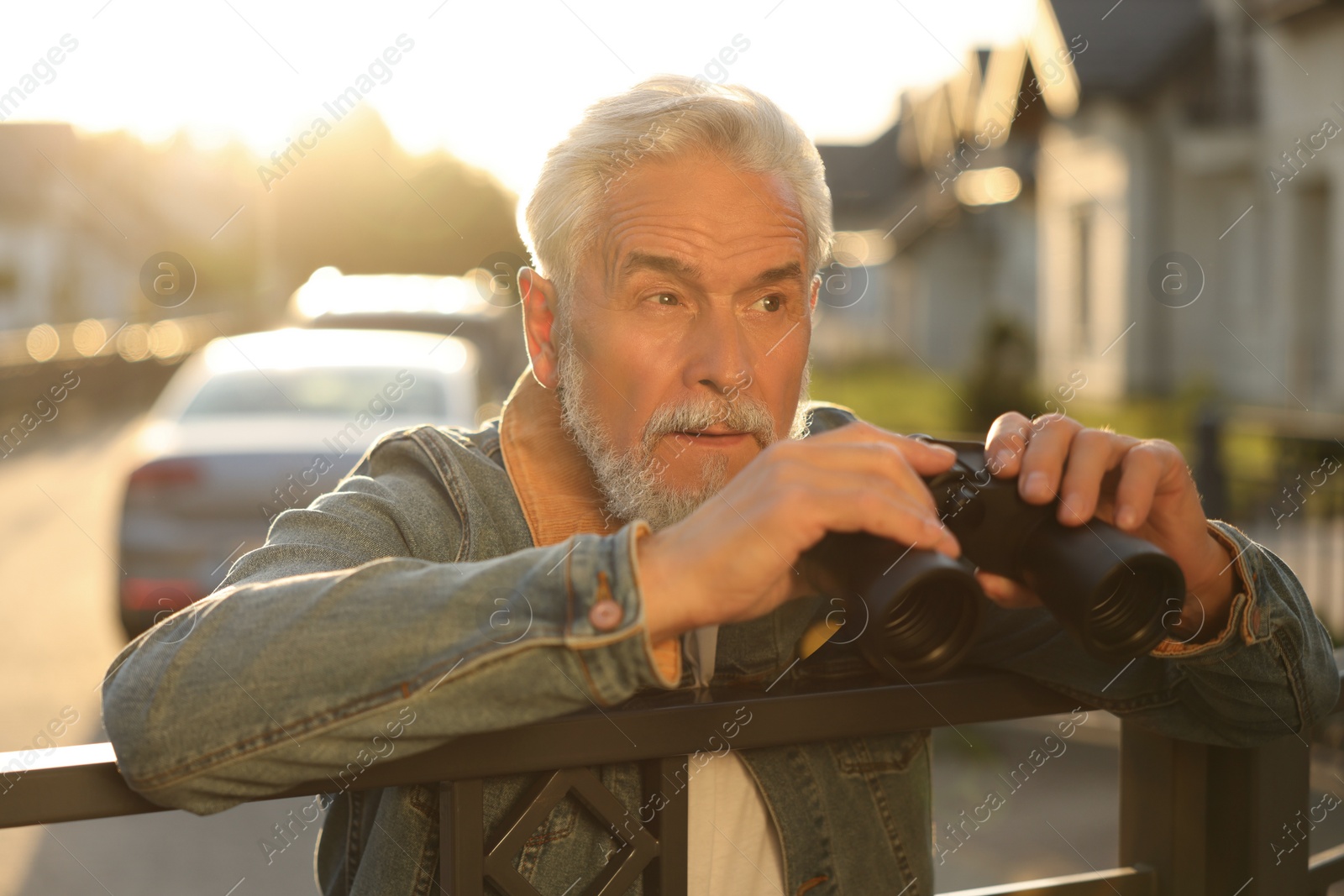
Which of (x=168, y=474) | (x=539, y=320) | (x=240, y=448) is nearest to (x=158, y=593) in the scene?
(x=168, y=474)

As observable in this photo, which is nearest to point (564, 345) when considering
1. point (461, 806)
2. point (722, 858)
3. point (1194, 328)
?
point (722, 858)

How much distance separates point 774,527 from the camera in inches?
48.3

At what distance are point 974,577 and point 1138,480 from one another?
0.40 meters

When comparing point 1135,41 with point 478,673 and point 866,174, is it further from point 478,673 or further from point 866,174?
point 866,174

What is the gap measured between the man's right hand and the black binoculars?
4 centimetres

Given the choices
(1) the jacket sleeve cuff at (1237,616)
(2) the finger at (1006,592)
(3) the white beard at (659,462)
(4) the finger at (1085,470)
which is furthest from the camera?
(3) the white beard at (659,462)

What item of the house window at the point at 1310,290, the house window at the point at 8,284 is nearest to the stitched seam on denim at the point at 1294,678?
the house window at the point at 1310,290

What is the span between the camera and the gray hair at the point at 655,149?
2.05m

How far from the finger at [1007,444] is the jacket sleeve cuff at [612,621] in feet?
1.55

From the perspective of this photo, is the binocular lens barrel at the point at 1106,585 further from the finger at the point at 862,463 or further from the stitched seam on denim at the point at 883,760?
the stitched seam on denim at the point at 883,760

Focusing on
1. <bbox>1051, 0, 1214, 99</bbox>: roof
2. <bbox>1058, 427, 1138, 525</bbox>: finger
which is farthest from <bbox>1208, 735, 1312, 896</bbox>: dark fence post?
<bbox>1051, 0, 1214, 99</bbox>: roof

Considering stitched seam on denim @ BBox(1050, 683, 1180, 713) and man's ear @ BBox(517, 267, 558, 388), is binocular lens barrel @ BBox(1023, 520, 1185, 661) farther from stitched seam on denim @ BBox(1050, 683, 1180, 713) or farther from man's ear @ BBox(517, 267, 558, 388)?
man's ear @ BBox(517, 267, 558, 388)

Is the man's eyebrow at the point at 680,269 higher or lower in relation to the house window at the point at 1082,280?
lower

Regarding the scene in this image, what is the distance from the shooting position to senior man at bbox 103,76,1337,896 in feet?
4.08
